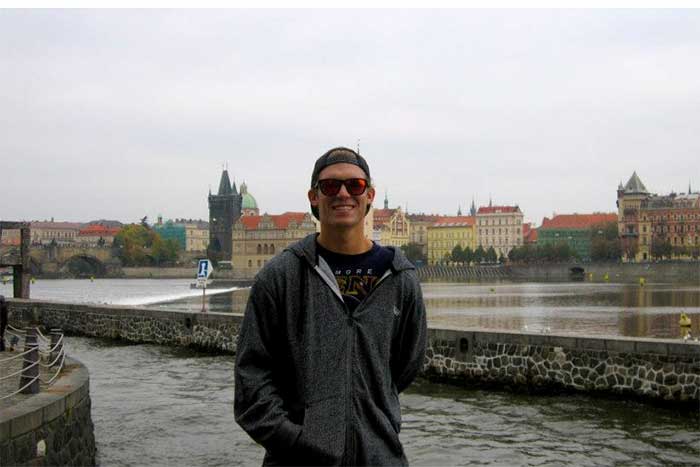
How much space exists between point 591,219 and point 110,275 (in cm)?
9890

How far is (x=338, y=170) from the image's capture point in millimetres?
3229

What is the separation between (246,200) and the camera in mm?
193625

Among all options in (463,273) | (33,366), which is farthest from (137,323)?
(463,273)

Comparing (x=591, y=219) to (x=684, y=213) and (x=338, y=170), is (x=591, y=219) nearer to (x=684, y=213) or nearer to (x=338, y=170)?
(x=684, y=213)

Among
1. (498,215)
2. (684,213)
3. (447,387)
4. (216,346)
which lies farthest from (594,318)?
(498,215)

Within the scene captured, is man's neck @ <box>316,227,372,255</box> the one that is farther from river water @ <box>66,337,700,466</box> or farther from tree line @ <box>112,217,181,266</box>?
tree line @ <box>112,217,181,266</box>

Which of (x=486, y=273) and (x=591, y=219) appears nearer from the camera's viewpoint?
(x=486, y=273)

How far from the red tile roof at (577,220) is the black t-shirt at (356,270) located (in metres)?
181

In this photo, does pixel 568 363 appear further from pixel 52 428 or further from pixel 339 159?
pixel 339 159

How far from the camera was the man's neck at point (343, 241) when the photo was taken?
3221mm

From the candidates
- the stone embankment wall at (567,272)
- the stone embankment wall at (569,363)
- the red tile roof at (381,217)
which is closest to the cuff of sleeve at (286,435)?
the stone embankment wall at (569,363)

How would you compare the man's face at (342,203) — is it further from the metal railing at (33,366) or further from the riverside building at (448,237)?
the riverside building at (448,237)

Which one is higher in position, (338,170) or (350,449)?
(338,170)

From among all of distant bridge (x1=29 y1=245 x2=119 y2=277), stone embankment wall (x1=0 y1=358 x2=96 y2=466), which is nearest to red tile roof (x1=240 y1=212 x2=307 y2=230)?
distant bridge (x1=29 y1=245 x2=119 y2=277)
